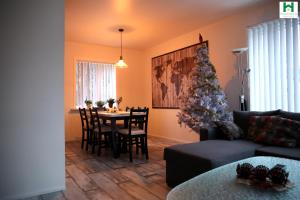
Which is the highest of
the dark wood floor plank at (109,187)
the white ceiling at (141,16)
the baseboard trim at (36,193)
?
the white ceiling at (141,16)

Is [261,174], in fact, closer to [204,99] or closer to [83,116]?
[204,99]

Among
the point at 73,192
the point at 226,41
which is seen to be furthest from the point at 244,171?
the point at 226,41

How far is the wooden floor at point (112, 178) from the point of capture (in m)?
2.56

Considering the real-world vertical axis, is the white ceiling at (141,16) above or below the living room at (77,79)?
above

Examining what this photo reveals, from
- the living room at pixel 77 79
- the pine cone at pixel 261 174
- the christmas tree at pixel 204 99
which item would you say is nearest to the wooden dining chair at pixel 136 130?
the living room at pixel 77 79

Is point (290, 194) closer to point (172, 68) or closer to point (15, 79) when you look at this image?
point (15, 79)

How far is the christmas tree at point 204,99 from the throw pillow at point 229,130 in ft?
1.51

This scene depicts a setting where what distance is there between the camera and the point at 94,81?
6.27 m

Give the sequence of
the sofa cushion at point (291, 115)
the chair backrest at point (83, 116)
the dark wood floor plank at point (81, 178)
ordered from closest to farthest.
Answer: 1. the dark wood floor plank at point (81, 178)
2. the sofa cushion at point (291, 115)
3. the chair backrest at point (83, 116)

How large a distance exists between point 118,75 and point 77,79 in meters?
1.20

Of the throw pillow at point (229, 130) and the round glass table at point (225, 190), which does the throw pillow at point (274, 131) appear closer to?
the throw pillow at point (229, 130)

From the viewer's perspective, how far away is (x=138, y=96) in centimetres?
703

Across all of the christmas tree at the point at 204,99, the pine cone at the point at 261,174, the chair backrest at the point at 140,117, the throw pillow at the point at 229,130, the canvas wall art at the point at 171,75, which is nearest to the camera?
the pine cone at the point at 261,174

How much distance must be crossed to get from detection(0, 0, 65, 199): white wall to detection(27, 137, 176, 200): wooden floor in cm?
33
